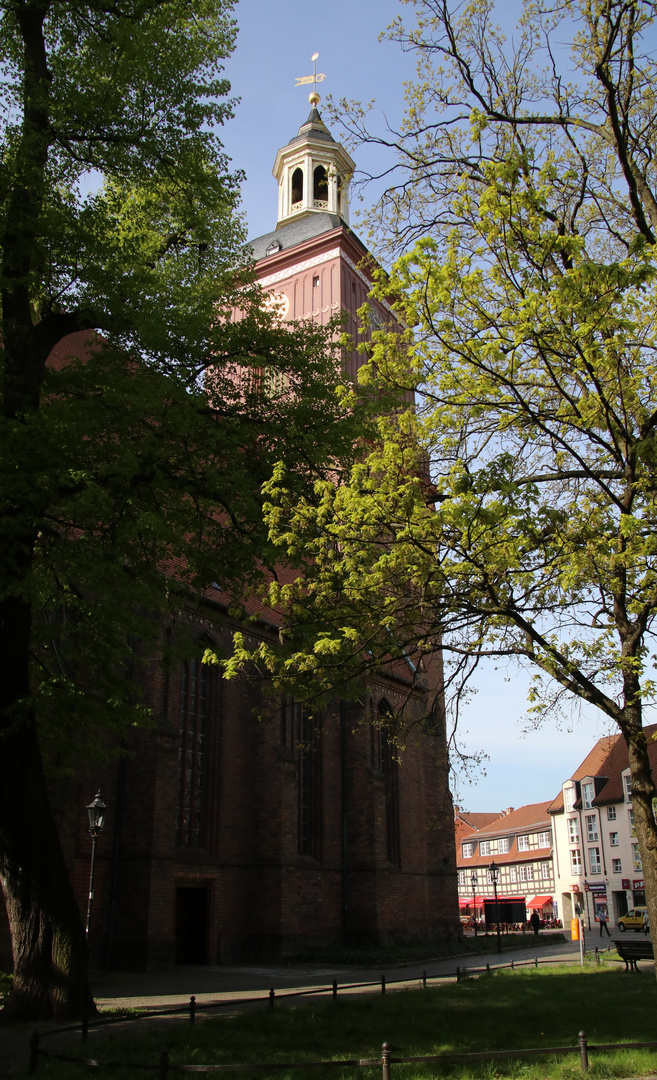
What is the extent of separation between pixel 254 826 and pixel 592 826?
40697 mm

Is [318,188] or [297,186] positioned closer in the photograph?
[318,188]

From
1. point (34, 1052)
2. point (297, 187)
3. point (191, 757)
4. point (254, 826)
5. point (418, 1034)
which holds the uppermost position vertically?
point (297, 187)

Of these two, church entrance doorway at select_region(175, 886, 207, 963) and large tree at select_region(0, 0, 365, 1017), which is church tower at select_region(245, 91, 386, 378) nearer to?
church entrance doorway at select_region(175, 886, 207, 963)

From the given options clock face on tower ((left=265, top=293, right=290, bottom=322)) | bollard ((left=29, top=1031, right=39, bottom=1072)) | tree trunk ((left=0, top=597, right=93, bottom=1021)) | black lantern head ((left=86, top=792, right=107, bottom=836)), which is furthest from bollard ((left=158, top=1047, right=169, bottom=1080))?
black lantern head ((left=86, top=792, right=107, bottom=836))

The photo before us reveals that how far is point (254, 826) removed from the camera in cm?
2183

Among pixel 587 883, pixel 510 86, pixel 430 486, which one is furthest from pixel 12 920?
pixel 587 883

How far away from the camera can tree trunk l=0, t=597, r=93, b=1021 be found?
31.0 ft

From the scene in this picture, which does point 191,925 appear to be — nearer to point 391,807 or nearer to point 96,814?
point 96,814

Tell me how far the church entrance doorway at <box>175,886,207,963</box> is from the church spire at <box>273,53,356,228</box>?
2858cm

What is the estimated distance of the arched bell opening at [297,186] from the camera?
39375 mm

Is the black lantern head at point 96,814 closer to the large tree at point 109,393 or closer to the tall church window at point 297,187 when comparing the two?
the large tree at point 109,393

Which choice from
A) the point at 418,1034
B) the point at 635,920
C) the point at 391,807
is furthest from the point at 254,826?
the point at 635,920

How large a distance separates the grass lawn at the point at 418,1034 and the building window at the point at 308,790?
11.2 m

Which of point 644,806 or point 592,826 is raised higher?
point 592,826
